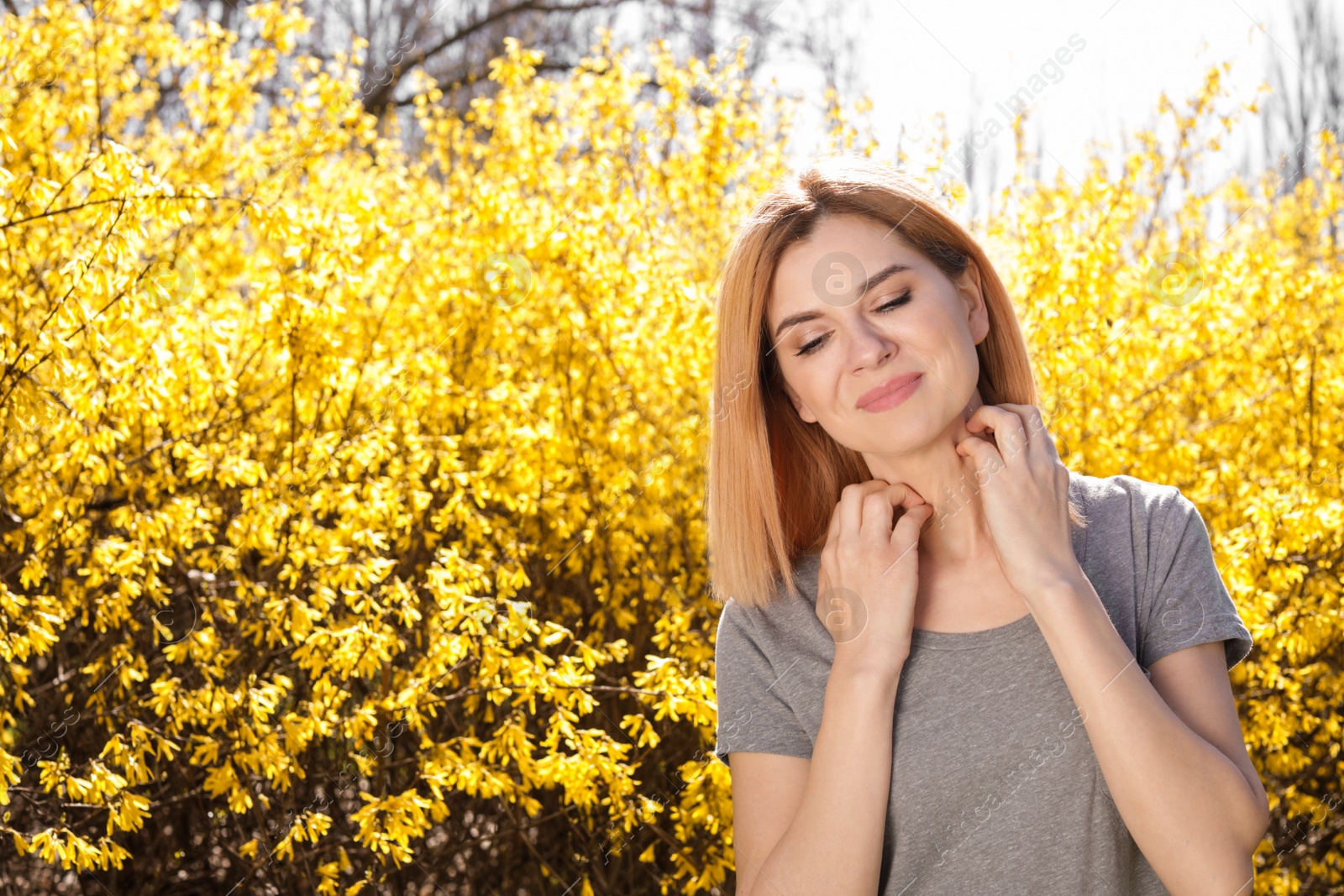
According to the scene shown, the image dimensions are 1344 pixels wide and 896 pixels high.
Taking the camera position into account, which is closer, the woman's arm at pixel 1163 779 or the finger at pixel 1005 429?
the woman's arm at pixel 1163 779

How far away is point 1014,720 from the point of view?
1222 millimetres

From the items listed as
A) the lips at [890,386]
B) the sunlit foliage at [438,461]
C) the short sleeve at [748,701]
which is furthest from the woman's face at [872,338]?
the sunlit foliage at [438,461]

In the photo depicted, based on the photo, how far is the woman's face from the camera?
1.28m

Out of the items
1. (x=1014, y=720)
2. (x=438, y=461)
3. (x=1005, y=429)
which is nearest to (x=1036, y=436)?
(x=1005, y=429)

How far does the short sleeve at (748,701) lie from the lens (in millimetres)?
1292

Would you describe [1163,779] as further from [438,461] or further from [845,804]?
[438,461]

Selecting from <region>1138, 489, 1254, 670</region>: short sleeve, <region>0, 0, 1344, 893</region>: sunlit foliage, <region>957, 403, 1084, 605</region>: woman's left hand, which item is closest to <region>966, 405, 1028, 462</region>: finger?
<region>957, 403, 1084, 605</region>: woman's left hand

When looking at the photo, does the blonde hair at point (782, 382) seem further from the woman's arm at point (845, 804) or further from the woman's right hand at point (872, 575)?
the woman's arm at point (845, 804)

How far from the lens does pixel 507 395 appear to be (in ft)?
9.91

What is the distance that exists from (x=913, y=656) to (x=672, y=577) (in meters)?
1.89

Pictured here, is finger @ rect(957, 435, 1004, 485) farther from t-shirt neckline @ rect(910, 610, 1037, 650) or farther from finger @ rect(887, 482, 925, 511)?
t-shirt neckline @ rect(910, 610, 1037, 650)

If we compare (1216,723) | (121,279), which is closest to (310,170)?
(121,279)

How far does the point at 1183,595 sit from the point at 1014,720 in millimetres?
247

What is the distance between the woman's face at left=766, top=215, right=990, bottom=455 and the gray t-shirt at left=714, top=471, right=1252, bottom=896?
0.24 meters
